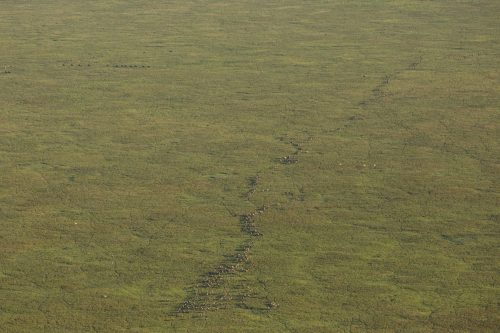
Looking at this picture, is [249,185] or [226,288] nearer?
[226,288]

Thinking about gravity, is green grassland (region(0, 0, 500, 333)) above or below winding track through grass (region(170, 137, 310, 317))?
below

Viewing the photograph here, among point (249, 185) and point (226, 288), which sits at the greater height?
point (226, 288)

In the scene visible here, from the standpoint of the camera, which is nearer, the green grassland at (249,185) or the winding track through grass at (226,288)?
the winding track through grass at (226,288)

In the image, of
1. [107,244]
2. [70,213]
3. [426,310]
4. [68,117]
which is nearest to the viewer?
[426,310]

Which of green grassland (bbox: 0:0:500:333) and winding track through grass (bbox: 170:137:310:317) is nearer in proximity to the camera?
winding track through grass (bbox: 170:137:310:317)

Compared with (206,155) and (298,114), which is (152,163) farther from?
(298,114)

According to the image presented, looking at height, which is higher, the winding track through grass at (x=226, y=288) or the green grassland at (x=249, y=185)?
the winding track through grass at (x=226, y=288)

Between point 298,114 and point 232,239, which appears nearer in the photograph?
point 232,239

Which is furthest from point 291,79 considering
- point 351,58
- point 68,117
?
point 68,117
